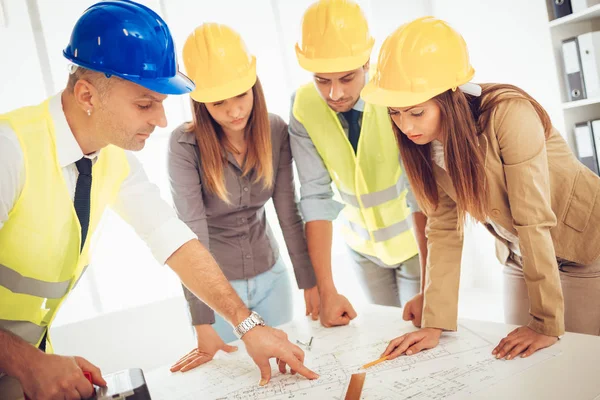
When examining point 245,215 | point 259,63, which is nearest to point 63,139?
point 245,215

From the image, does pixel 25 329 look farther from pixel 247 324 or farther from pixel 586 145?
pixel 586 145

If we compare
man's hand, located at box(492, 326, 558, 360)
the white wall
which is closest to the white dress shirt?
man's hand, located at box(492, 326, 558, 360)

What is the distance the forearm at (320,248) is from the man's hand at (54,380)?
878mm

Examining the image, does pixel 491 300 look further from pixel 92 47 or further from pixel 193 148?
pixel 92 47

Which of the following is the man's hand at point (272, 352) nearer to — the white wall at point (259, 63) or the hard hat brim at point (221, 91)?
the hard hat brim at point (221, 91)

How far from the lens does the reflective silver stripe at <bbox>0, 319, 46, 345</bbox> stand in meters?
1.31

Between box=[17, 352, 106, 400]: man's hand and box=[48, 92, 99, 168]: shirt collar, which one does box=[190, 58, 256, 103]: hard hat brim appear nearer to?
box=[48, 92, 99, 168]: shirt collar

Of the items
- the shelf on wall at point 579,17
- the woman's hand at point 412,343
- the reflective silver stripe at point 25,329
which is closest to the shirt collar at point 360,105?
the woman's hand at point 412,343

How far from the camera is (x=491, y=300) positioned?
3.87 m

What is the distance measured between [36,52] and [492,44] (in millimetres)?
2888

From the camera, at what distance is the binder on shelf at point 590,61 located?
8.61 feet

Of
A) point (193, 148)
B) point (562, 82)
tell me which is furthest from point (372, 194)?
point (562, 82)

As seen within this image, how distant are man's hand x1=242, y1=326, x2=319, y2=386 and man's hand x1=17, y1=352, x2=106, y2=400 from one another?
403 mm

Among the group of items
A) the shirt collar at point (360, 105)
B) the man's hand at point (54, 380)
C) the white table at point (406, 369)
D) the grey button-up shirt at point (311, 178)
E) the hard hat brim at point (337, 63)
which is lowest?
the white table at point (406, 369)
